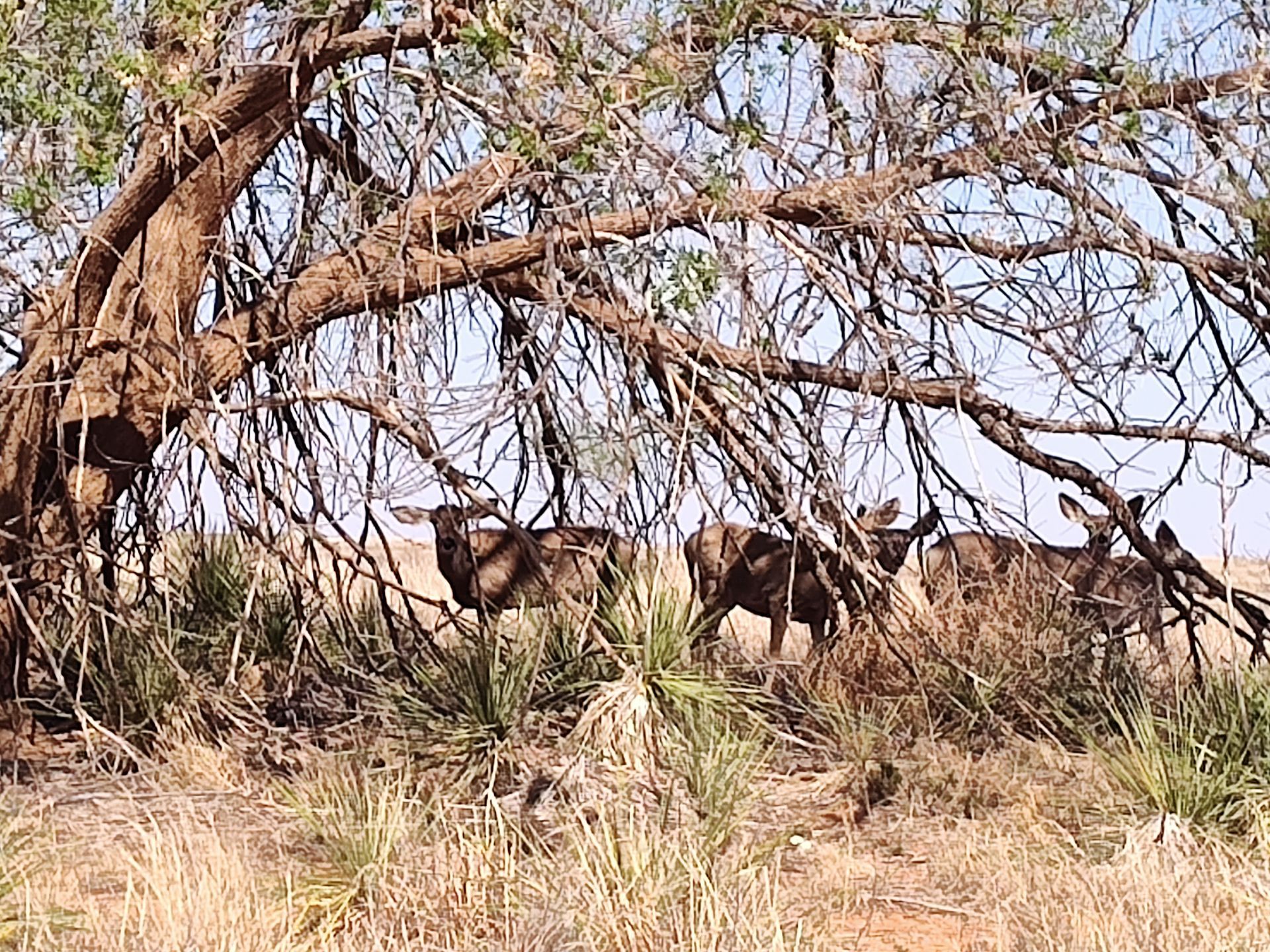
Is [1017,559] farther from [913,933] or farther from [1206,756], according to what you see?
[913,933]

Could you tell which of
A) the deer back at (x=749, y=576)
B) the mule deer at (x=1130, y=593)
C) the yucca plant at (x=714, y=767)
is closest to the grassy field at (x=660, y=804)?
the yucca plant at (x=714, y=767)

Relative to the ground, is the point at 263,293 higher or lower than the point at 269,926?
higher

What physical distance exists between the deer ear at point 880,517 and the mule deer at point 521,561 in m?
1.32

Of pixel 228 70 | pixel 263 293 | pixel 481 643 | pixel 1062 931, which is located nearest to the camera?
pixel 1062 931

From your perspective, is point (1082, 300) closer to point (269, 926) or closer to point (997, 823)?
point (997, 823)

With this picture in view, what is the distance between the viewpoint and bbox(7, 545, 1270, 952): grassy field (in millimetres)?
5996

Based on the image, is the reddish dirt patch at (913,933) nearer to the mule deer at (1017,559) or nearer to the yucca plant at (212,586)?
the mule deer at (1017,559)

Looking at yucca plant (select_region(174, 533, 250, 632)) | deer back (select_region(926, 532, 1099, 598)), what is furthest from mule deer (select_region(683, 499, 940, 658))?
yucca plant (select_region(174, 533, 250, 632))

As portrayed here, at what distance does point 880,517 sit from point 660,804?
424 cm

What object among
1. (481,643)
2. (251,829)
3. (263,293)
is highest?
(263,293)

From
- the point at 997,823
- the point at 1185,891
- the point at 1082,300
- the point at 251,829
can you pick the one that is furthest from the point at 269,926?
the point at 1082,300

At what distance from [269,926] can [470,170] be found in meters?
4.84

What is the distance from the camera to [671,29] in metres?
7.86

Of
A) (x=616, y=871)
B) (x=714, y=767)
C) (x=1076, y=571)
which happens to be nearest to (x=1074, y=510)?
(x=1076, y=571)
